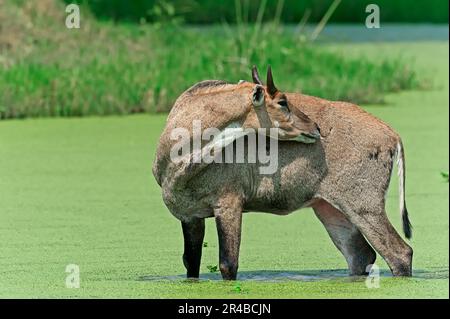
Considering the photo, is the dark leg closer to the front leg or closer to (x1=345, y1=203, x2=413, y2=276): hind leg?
the front leg

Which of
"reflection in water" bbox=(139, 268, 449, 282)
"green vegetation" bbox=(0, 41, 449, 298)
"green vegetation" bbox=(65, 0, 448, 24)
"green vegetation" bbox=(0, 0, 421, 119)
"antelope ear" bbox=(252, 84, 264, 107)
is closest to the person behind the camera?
"antelope ear" bbox=(252, 84, 264, 107)

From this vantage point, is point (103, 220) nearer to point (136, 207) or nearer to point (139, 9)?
point (136, 207)

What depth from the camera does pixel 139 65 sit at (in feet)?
42.7

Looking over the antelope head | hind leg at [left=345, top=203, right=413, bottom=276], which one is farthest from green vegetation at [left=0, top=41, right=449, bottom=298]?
the antelope head

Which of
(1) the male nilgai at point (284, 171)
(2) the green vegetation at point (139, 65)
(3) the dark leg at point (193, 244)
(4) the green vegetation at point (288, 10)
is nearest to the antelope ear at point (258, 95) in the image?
(1) the male nilgai at point (284, 171)

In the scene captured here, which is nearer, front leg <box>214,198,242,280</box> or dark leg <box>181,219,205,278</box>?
front leg <box>214,198,242,280</box>

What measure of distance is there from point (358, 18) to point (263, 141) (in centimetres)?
1223

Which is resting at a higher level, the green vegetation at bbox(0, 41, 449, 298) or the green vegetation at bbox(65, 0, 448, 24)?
the green vegetation at bbox(65, 0, 448, 24)

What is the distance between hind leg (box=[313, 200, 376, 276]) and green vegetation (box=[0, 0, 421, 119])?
522cm

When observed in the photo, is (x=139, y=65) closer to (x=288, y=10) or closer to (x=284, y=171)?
(x=288, y=10)

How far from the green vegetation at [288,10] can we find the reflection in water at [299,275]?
10.5m

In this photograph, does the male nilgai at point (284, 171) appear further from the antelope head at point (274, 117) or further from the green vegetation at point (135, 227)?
the green vegetation at point (135, 227)

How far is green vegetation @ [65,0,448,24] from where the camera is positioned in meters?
18.0

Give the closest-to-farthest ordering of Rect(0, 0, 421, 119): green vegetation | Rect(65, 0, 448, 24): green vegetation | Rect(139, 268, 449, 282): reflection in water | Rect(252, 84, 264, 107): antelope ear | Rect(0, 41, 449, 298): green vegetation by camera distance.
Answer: Rect(252, 84, 264, 107): antelope ear → Rect(0, 41, 449, 298): green vegetation → Rect(139, 268, 449, 282): reflection in water → Rect(0, 0, 421, 119): green vegetation → Rect(65, 0, 448, 24): green vegetation
